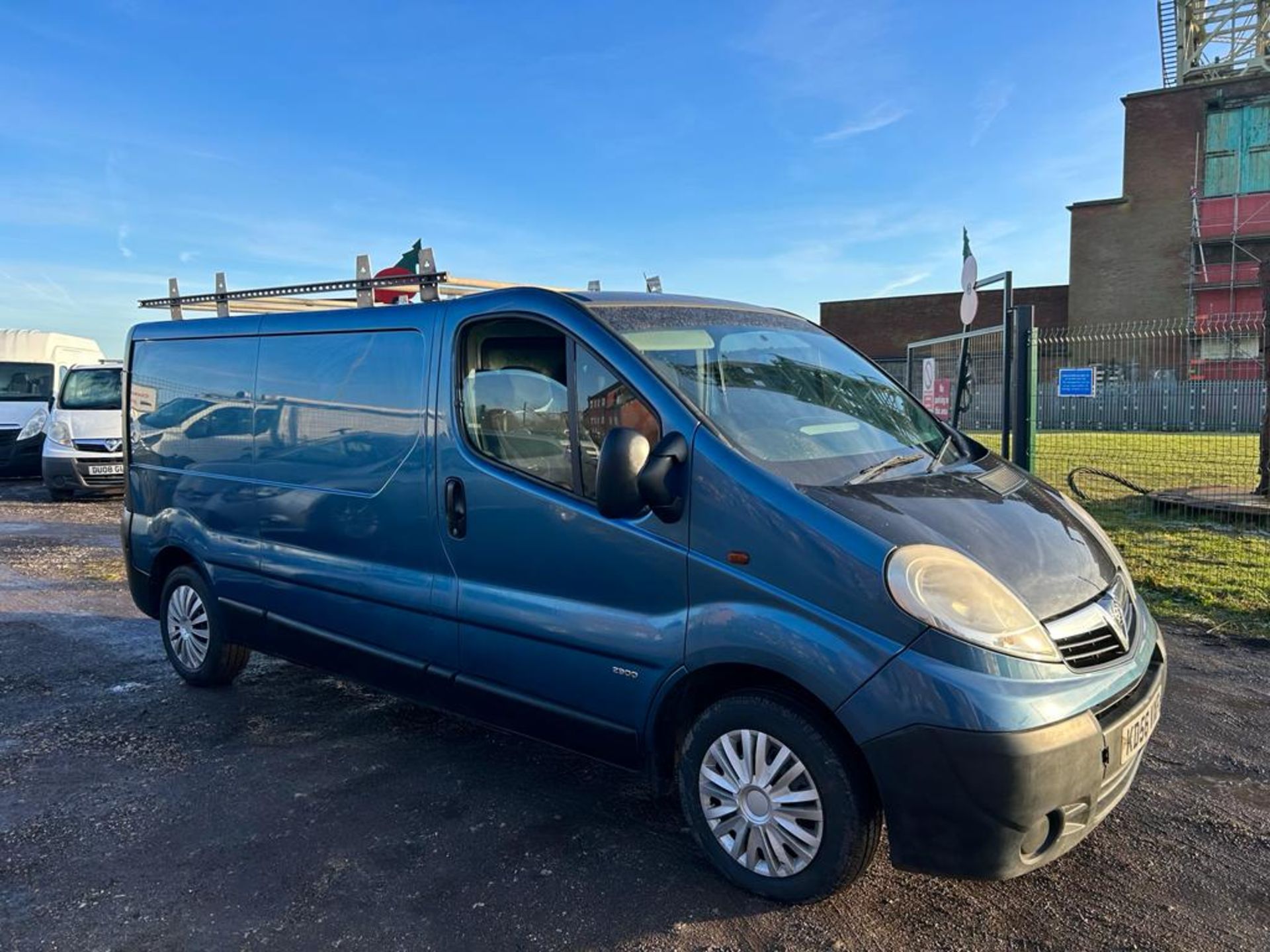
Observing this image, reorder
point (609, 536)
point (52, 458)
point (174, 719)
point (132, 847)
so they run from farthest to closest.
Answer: point (52, 458) < point (174, 719) < point (132, 847) < point (609, 536)

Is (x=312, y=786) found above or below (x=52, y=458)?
below

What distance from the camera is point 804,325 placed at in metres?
4.25

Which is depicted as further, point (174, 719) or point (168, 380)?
point (168, 380)

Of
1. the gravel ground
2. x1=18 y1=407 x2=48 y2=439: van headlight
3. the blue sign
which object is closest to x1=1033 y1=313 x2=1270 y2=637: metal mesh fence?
the blue sign

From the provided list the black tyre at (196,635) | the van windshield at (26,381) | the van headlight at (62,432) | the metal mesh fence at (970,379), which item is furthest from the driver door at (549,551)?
the van windshield at (26,381)

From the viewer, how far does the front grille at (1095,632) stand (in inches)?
105

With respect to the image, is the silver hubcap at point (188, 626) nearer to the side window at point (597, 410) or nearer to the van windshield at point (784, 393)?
the side window at point (597, 410)

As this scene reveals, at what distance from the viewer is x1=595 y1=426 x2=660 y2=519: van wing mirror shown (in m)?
2.90

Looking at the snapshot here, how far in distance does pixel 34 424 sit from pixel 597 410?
16.2 metres

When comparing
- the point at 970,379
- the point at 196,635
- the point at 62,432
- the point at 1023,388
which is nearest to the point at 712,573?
the point at 196,635

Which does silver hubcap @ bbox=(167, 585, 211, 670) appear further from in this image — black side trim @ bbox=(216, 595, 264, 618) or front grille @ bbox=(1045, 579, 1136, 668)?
front grille @ bbox=(1045, 579, 1136, 668)

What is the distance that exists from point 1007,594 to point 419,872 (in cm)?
221

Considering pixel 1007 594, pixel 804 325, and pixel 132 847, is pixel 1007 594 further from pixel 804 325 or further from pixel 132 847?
pixel 132 847

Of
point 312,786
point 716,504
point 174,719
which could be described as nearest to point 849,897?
point 716,504
